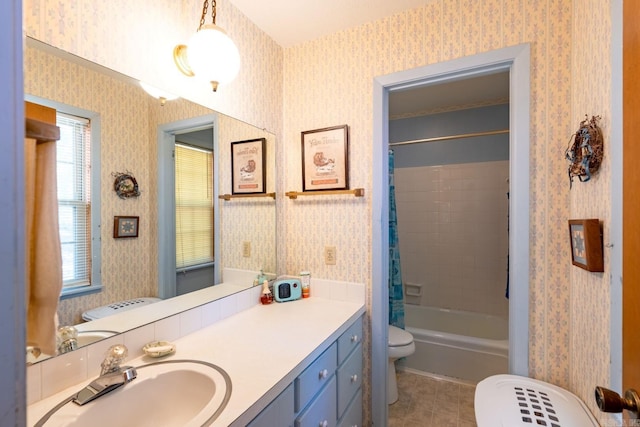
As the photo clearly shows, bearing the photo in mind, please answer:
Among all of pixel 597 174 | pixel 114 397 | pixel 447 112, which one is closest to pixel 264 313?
pixel 114 397

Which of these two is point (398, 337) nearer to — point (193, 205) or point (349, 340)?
point (349, 340)

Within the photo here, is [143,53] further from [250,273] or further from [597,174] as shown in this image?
[597,174]

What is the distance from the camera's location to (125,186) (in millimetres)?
1096

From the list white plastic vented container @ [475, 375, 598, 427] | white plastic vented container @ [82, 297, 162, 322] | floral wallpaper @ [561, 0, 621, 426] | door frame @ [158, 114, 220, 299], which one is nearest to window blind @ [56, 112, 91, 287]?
white plastic vented container @ [82, 297, 162, 322]

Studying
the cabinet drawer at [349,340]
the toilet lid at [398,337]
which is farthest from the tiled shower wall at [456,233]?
the cabinet drawer at [349,340]

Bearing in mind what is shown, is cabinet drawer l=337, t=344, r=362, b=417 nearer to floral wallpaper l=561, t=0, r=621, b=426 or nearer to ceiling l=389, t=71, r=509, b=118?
floral wallpaper l=561, t=0, r=621, b=426

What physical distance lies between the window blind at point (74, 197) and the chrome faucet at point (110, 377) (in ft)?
0.85

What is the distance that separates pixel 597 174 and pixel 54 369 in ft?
6.01

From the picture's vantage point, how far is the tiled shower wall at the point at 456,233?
9.39 feet

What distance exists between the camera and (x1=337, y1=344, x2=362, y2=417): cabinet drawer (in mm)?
1360

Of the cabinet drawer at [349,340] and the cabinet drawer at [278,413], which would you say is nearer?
the cabinet drawer at [278,413]

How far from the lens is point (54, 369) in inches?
33.2

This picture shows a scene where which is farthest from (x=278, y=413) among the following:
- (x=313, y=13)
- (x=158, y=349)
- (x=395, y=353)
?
(x=313, y=13)

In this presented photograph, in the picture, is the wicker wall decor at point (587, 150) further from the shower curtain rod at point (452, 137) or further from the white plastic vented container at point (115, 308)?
the shower curtain rod at point (452, 137)
